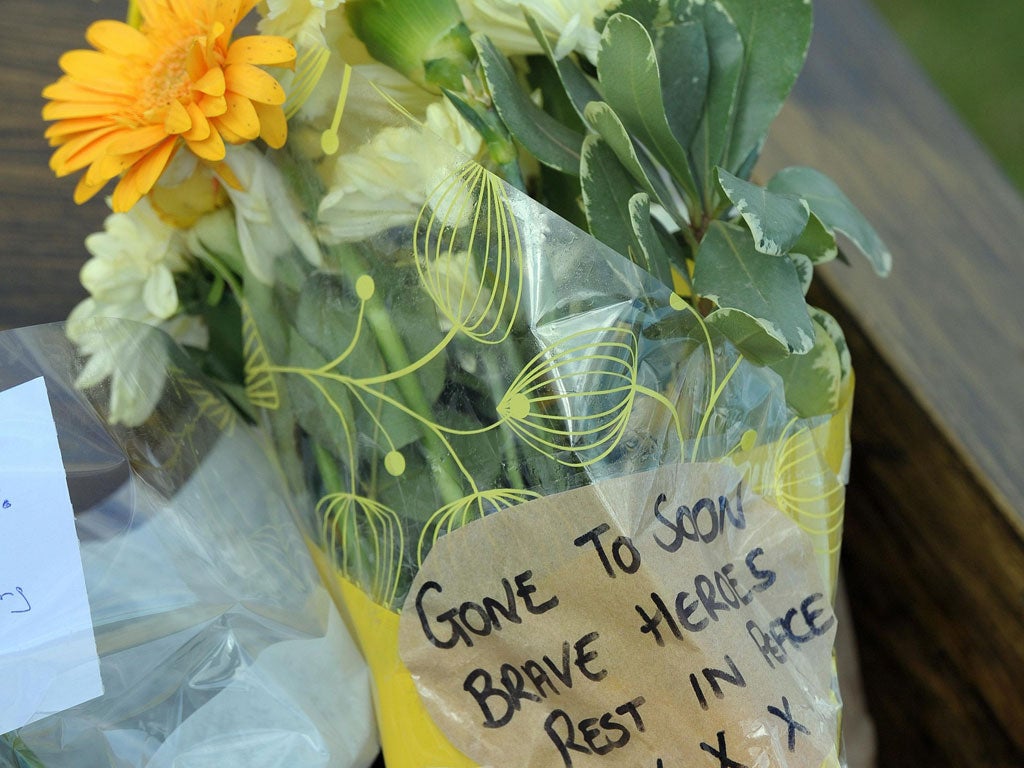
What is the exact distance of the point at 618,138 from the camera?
Result: 411 millimetres

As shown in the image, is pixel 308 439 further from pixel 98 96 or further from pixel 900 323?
pixel 900 323

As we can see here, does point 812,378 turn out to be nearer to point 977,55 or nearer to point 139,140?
point 139,140

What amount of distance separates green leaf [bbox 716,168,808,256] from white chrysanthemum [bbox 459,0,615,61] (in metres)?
0.10

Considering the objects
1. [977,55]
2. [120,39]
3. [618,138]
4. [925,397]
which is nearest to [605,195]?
[618,138]

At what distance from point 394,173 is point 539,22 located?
4.3 inches

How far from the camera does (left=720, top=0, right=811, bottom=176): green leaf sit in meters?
0.48

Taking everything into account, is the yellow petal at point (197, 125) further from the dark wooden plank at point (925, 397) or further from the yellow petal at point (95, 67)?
the dark wooden plank at point (925, 397)

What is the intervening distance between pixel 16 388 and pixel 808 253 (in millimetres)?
387

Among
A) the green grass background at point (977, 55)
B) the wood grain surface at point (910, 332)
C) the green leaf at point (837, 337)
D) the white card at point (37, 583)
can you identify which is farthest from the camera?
the green grass background at point (977, 55)

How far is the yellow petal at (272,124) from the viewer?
Answer: 1.42 ft

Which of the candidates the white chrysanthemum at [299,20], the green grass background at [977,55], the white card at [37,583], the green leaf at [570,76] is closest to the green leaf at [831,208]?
the green leaf at [570,76]

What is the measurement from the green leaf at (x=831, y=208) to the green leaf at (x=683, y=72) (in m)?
0.06

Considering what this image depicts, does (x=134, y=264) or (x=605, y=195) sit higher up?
(x=605, y=195)

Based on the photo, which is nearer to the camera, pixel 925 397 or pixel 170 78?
pixel 170 78
